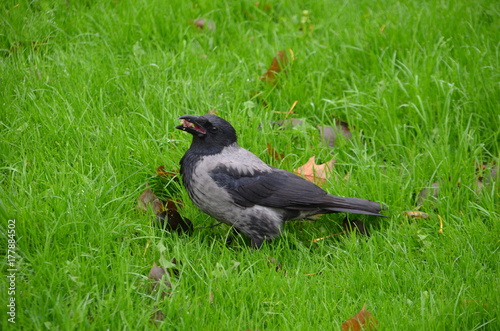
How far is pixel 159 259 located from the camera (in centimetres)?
342

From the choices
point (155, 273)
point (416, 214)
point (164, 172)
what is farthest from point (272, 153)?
point (155, 273)

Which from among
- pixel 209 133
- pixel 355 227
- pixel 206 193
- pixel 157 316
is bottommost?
pixel 355 227

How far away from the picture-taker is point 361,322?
3.13 meters

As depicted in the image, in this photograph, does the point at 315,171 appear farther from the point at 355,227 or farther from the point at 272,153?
the point at 355,227

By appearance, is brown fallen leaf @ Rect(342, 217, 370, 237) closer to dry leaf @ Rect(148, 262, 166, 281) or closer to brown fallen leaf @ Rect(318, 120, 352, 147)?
brown fallen leaf @ Rect(318, 120, 352, 147)

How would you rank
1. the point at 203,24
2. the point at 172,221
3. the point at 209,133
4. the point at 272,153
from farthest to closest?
the point at 203,24
the point at 272,153
the point at 209,133
the point at 172,221

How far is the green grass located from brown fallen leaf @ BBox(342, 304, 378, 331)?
0.09 m

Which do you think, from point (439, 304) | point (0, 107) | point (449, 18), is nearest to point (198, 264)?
point (439, 304)

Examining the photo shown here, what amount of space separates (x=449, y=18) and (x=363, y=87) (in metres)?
1.42

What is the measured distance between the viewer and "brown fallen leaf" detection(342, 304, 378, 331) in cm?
310

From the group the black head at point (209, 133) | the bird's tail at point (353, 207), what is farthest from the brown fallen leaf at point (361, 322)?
A: the black head at point (209, 133)

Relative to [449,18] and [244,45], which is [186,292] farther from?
[449,18]

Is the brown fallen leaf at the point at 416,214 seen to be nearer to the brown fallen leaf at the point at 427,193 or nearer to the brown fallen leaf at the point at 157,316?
the brown fallen leaf at the point at 427,193

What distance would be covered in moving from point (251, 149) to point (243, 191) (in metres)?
0.71
